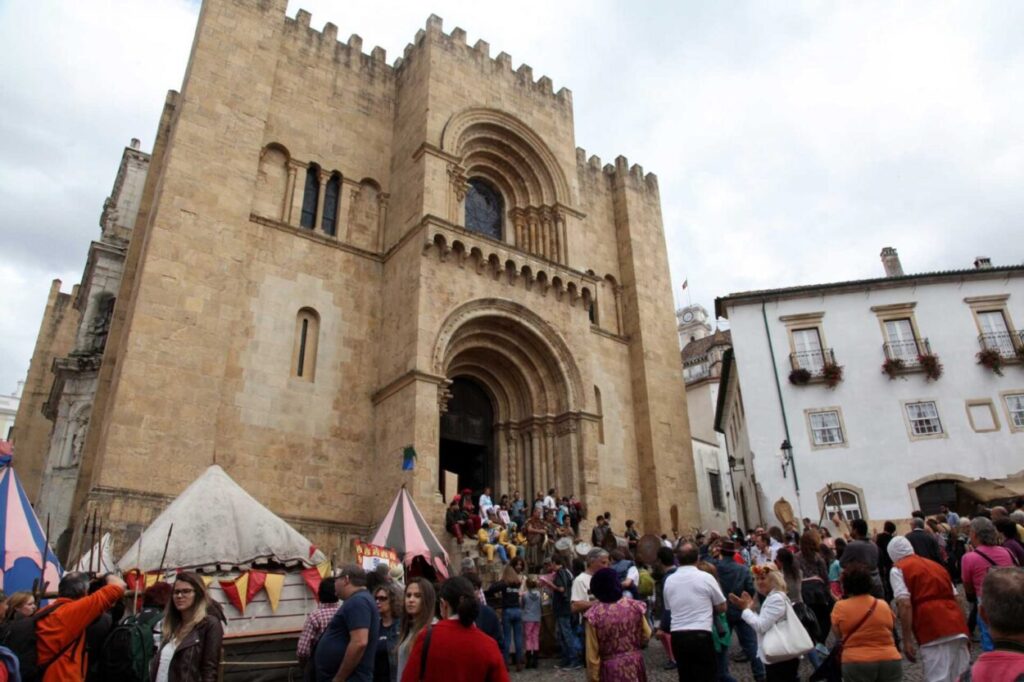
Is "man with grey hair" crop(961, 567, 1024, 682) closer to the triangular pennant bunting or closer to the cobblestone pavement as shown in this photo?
the cobblestone pavement

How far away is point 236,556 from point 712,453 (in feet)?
98.4

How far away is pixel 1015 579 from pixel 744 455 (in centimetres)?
2652

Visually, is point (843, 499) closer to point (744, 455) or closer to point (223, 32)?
point (744, 455)

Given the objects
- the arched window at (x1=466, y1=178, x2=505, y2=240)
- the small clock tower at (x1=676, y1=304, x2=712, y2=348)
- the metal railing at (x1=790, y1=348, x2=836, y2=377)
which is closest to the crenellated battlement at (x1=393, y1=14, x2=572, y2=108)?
the arched window at (x1=466, y1=178, x2=505, y2=240)

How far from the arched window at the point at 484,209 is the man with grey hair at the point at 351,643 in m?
17.6

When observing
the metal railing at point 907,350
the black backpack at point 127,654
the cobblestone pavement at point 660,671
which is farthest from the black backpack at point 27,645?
the metal railing at point 907,350

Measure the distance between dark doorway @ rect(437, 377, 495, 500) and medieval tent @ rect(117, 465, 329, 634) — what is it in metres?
10.7

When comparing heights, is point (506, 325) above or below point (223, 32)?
below

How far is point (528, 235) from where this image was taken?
22703 millimetres

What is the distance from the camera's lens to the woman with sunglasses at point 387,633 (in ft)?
19.5

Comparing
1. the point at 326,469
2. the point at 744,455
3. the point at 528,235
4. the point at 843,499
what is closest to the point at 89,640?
the point at 326,469

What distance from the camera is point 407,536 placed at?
36.3 feet

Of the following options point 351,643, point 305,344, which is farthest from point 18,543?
point 305,344

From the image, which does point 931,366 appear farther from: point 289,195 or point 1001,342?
point 289,195
